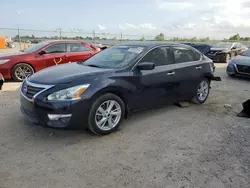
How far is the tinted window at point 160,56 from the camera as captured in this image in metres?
4.65

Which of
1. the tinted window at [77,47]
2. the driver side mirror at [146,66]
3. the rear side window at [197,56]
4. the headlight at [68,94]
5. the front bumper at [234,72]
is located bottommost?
the front bumper at [234,72]

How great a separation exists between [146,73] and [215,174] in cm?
215

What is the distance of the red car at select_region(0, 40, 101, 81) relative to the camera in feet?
25.9

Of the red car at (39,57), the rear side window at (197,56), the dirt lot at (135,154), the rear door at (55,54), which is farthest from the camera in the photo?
the rear door at (55,54)

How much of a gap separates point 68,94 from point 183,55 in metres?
2.91

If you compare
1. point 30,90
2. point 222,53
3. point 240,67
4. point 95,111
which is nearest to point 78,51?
point 30,90

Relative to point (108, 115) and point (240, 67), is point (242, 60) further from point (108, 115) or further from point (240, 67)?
point (108, 115)

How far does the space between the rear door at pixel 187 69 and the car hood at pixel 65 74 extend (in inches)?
68.7

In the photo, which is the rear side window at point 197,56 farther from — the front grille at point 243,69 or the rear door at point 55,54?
the rear door at point 55,54

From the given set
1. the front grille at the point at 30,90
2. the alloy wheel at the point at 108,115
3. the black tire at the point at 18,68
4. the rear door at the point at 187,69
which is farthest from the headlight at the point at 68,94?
the black tire at the point at 18,68

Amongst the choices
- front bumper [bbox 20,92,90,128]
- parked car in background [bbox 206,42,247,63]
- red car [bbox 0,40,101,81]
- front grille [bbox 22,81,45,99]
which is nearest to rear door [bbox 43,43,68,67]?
red car [bbox 0,40,101,81]

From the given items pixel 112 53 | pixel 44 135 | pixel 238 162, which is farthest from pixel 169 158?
pixel 112 53

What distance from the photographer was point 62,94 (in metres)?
3.61

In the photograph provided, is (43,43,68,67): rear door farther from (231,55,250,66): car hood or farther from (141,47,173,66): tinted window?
(231,55,250,66): car hood
